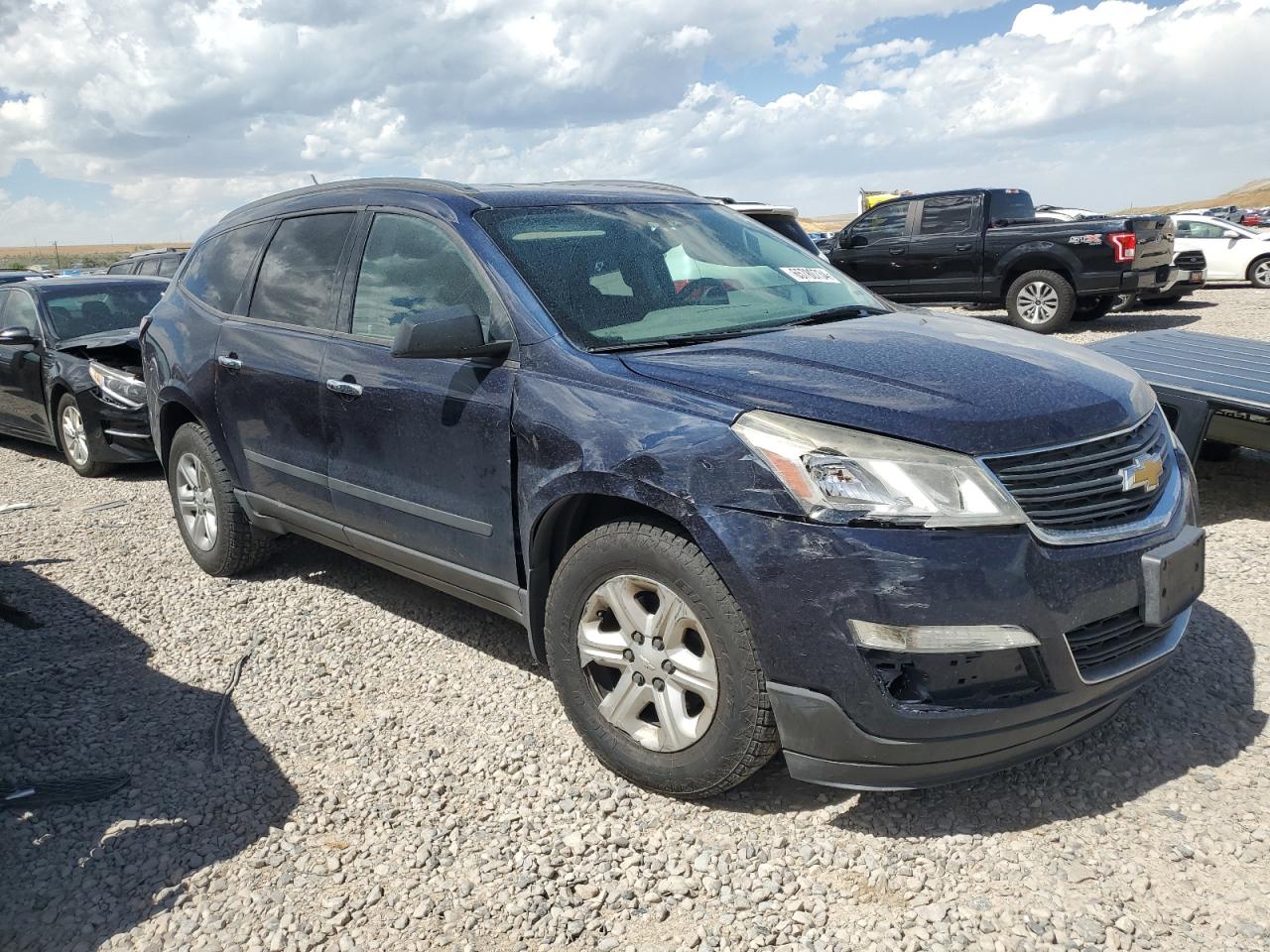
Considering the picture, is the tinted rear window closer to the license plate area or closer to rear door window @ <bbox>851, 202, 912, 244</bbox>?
rear door window @ <bbox>851, 202, 912, 244</bbox>

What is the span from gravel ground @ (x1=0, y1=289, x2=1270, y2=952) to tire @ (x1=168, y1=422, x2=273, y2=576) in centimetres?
79

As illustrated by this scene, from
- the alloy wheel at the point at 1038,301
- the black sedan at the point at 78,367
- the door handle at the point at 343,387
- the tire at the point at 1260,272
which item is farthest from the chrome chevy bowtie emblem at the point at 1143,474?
the tire at the point at 1260,272

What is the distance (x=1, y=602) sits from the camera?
448 cm

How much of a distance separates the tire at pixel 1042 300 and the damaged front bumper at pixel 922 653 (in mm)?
11177

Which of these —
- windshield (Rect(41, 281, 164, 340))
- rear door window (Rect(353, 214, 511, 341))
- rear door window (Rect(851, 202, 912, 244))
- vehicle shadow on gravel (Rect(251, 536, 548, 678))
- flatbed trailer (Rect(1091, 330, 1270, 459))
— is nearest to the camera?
rear door window (Rect(353, 214, 511, 341))

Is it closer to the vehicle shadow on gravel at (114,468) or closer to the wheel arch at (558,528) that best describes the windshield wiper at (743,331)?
→ the wheel arch at (558,528)

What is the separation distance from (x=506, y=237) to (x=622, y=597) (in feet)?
4.65

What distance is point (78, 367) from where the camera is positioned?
8211mm

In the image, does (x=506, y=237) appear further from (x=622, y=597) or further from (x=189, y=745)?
(x=189, y=745)

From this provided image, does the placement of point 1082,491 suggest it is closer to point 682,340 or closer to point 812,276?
point 682,340

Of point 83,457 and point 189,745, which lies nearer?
point 189,745

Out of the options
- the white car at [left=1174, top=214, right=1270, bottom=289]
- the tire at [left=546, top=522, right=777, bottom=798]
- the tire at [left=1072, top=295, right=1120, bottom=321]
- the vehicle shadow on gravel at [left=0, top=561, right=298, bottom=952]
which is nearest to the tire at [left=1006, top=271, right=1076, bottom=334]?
the tire at [left=1072, top=295, right=1120, bottom=321]

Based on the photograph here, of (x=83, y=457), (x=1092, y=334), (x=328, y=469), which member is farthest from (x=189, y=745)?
(x=1092, y=334)

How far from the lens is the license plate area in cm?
269
